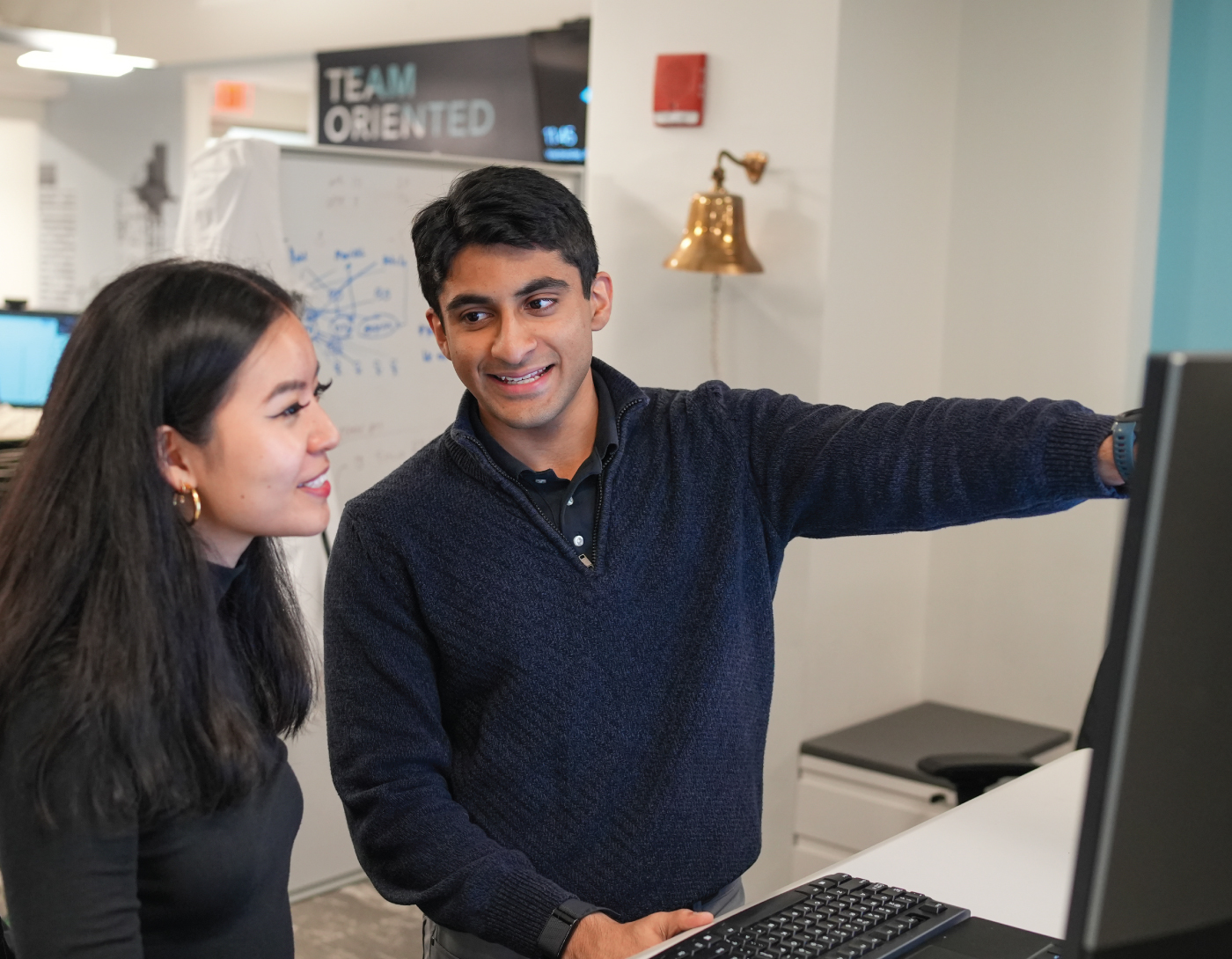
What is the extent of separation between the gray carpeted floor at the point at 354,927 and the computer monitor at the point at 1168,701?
249 cm

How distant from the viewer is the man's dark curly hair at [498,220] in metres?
1.49

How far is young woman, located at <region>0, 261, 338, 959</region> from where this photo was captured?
39.9 inches

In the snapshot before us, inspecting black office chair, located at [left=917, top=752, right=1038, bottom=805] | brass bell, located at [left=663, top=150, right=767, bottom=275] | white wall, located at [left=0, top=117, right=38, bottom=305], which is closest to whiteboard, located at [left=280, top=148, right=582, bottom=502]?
brass bell, located at [left=663, top=150, right=767, bottom=275]

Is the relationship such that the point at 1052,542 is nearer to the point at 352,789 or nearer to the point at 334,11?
the point at 352,789

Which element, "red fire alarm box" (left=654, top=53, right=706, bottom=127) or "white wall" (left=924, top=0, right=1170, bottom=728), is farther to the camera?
"red fire alarm box" (left=654, top=53, right=706, bottom=127)

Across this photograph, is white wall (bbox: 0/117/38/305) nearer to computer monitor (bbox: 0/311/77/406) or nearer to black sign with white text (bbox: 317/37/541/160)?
black sign with white text (bbox: 317/37/541/160)

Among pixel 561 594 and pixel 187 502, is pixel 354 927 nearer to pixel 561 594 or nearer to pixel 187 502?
pixel 561 594

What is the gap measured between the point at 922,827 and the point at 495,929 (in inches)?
19.2

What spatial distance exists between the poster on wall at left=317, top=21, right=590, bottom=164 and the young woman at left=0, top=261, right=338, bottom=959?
10.5 feet

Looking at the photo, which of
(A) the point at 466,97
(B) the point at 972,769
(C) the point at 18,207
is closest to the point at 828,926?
(B) the point at 972,769

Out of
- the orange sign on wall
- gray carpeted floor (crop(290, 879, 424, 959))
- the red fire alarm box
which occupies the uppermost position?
the orange sign on wall

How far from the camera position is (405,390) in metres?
3.31

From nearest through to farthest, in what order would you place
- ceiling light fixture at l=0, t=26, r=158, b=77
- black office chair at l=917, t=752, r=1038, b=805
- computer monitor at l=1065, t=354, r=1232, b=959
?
computer monitor at l=1065, t=354, r=1232, b=959, black office chair at l=917, t=752, r=1038, b=805, ceiling light fixture at l=0, t=26, r=158, b=77

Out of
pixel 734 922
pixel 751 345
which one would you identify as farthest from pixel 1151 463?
pixel 751 345
